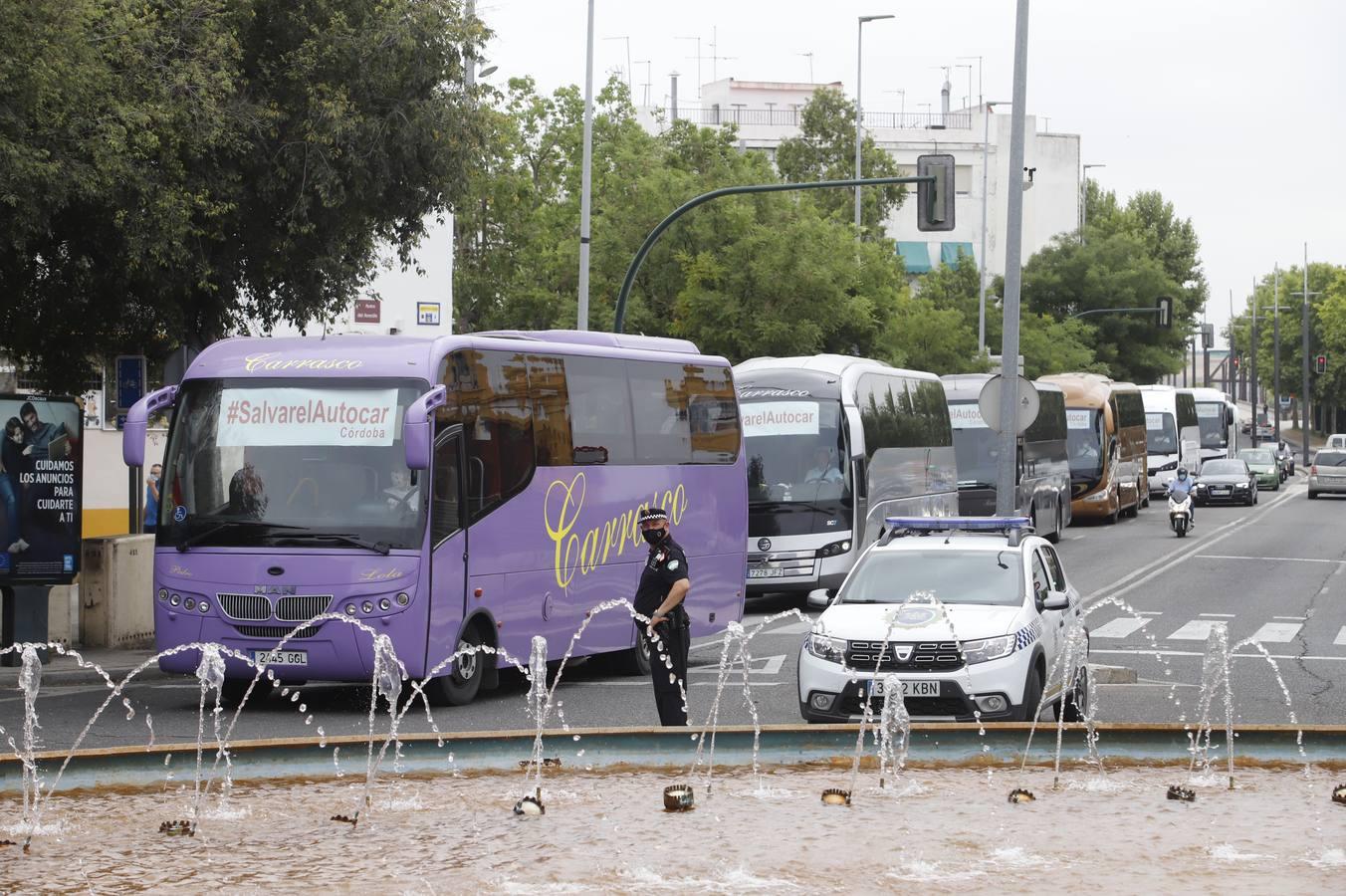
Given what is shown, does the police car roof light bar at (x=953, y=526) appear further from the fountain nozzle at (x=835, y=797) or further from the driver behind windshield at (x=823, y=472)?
the driver behind windshield at (x=823, y=472)

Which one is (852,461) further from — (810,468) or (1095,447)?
(1095,447)

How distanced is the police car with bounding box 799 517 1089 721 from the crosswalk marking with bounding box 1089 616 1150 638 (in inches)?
307

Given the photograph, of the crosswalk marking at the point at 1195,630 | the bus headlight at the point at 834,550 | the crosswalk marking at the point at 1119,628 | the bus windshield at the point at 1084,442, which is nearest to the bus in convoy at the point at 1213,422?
the bus windshield at the point at 1084,442


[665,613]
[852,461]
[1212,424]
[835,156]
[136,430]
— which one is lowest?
[665,613]

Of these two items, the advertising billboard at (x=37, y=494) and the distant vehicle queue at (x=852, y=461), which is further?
the distant vehicle queue at (x=852, y=461)

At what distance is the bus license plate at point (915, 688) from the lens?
1343 centimetres

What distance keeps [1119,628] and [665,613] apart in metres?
12.2

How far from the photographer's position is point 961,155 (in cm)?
9994

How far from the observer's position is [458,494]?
53.1 feet

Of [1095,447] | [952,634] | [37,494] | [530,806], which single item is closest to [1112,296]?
[1095,447]

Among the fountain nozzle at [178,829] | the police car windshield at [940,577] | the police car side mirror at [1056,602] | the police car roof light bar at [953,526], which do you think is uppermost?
the police car roof light bar at [953,526]

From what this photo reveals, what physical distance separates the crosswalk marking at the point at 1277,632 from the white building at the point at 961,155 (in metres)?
72.4

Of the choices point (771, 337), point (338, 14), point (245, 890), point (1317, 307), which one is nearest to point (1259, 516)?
point (771, 337)

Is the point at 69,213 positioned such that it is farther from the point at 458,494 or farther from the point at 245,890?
the point at 245,890
